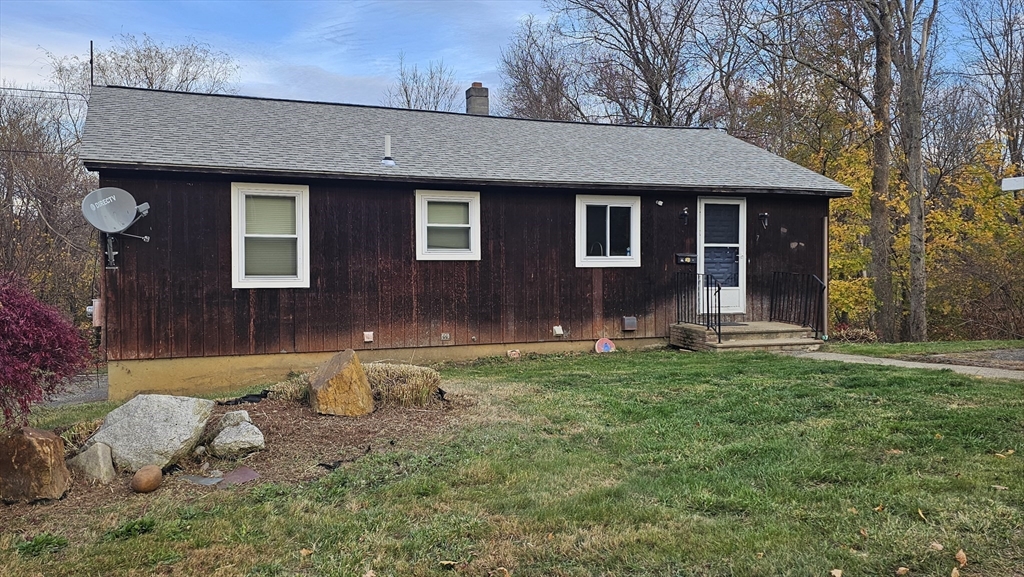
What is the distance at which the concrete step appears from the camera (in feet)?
33.8

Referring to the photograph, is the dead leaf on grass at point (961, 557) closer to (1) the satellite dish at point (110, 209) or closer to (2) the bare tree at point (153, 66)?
(1) the satellite dish at point (110, 209)

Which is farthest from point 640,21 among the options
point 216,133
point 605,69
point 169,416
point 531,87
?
point 169,416

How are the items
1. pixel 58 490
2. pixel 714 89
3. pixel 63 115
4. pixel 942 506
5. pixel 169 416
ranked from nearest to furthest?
pixel 942 506, pixel 58 490, pixel 169 416, pixel 63 115, pixel 714 89

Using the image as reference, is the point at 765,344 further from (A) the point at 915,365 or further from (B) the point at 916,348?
(A) the point at 915,365

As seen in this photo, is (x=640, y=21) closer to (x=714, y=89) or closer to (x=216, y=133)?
(x=714, y=89)

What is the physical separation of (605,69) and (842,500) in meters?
23.1

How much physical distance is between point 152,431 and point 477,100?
38.1ft

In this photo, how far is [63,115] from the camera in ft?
64.3

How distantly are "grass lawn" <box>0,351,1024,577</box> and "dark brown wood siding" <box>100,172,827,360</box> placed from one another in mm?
4368

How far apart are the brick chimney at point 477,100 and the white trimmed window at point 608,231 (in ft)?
16.4

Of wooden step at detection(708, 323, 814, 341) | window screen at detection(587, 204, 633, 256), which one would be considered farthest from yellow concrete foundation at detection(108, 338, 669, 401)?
wooden step at detection(708, 323, 814, 341)

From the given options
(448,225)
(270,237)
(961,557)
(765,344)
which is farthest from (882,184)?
(961,557)

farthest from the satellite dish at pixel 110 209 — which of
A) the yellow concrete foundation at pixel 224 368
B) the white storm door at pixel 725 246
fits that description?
the white storm door at pixel 725 246

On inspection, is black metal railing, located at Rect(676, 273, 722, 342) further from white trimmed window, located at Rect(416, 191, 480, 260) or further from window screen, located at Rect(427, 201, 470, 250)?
window screen, located at Rect(427, 201, 470, 250)
